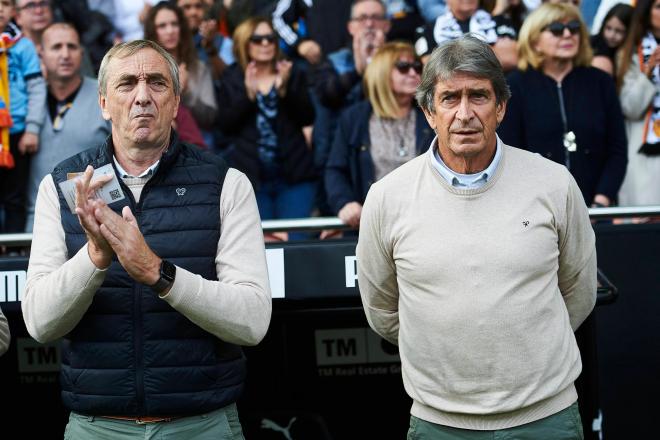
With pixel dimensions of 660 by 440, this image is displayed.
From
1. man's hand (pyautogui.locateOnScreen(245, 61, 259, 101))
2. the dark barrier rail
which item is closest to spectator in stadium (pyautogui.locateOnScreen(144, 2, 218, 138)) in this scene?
man's hand (pyautogui.locateOnScreen(245, 61, 259, 101))

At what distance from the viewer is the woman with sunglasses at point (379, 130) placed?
18.4 feet

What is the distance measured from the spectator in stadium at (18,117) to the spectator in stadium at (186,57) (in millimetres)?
735

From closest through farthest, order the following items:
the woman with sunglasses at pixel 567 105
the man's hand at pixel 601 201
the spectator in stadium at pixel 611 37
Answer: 1. the man's hand at pixel 601 201
2. the woman with sunglasses at pixel 567 105
3. the spectator in stadium at pixel 611 37

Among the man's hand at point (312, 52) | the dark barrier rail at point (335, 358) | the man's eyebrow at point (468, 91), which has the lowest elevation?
the dark barrier rail at point (335, 358)

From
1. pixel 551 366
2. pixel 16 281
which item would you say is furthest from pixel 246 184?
pixel 16 281

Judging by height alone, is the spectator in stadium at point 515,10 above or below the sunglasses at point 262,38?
above

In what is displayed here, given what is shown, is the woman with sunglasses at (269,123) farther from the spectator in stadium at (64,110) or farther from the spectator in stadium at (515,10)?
the spectator in stadium at (515,10)

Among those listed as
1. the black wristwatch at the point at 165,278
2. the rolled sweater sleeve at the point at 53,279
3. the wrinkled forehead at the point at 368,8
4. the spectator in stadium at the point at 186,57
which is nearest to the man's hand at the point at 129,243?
the black wristwatch at the point at 165,278

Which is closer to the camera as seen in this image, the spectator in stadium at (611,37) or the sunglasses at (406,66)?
the sunglasses at (406,66)

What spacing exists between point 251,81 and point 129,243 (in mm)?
3287

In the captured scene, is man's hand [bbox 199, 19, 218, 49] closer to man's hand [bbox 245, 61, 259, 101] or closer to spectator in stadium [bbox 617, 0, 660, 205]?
man's hand [bbox 245, 61, 259, 101]

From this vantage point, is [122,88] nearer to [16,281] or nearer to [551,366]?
[16,281]

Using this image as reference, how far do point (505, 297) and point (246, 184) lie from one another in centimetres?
92

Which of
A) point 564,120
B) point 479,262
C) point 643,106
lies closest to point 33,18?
point 564,120
